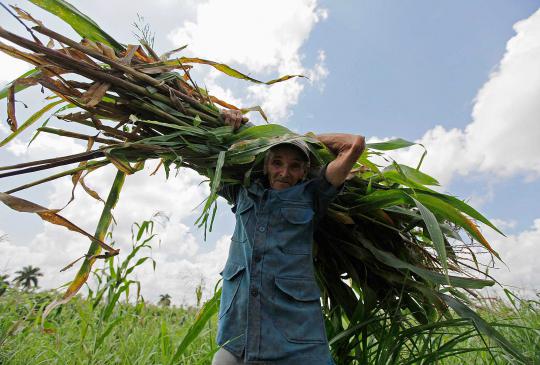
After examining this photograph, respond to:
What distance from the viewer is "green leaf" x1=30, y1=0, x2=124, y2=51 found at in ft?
5.78

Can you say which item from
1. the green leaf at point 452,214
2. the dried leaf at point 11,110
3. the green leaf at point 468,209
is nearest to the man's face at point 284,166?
the green leaf at point 452,214

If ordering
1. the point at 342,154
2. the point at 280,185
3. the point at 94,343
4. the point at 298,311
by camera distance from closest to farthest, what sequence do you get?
the point at 298,311, the point at 342,154, the point at 280,185, the point at 94,343

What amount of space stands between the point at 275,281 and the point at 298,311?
0.47ft

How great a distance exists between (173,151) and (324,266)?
93cm

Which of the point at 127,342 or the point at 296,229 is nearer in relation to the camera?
the point at 296,229

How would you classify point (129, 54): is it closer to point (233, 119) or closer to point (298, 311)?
point (233, 119)

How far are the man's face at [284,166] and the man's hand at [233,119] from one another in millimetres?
Result: 215

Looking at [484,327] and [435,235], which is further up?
[435,235]

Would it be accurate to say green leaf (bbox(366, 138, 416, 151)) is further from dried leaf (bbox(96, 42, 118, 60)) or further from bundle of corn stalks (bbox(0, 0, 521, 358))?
dried leaf (bbox(96, 42, 118, 60))

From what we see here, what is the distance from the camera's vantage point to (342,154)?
1755mm

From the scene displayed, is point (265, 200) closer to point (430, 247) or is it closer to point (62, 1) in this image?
point (430, 247)

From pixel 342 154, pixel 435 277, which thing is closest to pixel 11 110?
pixel 342 154

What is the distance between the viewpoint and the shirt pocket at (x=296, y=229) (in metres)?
1.74

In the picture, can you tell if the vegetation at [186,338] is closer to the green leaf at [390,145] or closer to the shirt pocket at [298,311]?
the shirt pocket at [298,311]
